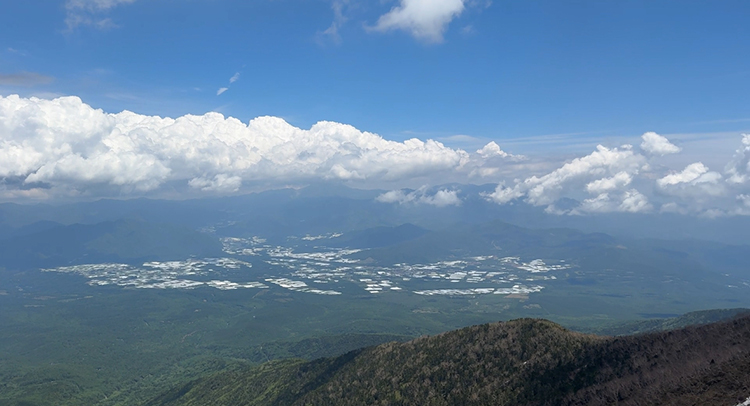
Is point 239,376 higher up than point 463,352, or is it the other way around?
point 463,352

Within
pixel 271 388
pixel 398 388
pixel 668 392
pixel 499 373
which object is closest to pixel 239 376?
pixel 271 388

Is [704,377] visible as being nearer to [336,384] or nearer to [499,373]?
[499,373]

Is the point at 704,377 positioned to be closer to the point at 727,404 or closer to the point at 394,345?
the point at 727,404

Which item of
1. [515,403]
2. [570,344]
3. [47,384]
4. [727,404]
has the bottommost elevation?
[47,384]

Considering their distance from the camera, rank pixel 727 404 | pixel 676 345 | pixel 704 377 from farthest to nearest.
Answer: pixel 676 345 → pixel 704 377 → pixel 727 404

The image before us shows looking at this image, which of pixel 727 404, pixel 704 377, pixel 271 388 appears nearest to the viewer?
pixel 727 404

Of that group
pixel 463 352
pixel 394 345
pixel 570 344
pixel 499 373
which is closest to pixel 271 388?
pixel 394 345

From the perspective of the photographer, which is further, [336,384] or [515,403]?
[336,384]
